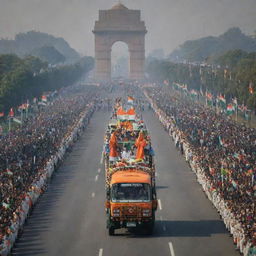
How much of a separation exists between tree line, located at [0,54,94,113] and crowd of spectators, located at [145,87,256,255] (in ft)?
54.5

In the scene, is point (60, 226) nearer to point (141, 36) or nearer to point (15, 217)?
point (15, 217)

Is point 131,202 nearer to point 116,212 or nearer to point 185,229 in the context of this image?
point 116,212

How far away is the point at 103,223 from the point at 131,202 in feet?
13.2

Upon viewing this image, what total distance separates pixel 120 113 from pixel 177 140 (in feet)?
43.7

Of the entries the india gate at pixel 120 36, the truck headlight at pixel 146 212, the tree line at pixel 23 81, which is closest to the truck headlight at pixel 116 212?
the truck headlight at pixel 146 212

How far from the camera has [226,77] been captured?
89.9 metres

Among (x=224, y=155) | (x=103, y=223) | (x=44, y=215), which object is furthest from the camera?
(x=224, y=155)

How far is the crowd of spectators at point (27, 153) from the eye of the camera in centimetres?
3191

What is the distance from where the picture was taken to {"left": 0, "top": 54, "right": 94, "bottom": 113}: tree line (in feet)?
267

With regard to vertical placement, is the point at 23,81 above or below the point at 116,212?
above

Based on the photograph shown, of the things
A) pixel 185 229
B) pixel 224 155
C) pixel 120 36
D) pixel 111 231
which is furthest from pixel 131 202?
pixel 120 36

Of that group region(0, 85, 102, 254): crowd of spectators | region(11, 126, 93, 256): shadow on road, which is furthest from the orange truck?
region(0, 85, 102, 254): crowd of spectators

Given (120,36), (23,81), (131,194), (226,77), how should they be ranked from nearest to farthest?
(131,194), (226,77), (23,81), (120,36)

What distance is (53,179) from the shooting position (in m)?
43.1
